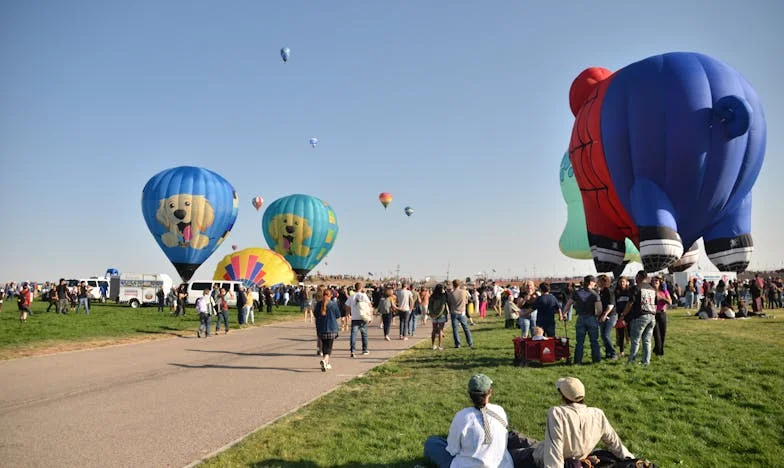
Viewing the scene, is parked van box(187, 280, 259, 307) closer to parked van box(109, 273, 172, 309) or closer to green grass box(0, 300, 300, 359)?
parked van box(109, 273, 172, 309)

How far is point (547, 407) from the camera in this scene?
756cm

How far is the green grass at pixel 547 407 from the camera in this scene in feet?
18.8

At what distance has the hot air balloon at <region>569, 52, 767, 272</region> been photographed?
56.0 feet

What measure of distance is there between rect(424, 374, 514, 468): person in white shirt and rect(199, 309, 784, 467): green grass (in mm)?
1285

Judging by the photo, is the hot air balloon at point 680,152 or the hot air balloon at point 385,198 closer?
the hot air balloon at point 680,152

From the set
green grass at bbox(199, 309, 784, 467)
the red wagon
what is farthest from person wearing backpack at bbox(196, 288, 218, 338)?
the red wagon

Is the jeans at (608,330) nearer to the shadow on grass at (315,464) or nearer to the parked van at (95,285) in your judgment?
the shadow on grass at (315,464)

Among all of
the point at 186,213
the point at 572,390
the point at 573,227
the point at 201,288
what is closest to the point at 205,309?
the point at 572,390

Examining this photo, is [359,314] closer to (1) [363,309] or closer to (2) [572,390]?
(1) [363,309]

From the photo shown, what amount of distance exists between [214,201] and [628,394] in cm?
3346

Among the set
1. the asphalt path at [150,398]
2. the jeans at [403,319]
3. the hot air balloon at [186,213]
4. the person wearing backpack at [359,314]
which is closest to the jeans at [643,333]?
the asphalt path at [150,398]

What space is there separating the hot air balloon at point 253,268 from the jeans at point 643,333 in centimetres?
3417

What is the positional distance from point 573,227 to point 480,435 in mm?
35564

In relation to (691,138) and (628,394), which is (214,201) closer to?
(691,138)
